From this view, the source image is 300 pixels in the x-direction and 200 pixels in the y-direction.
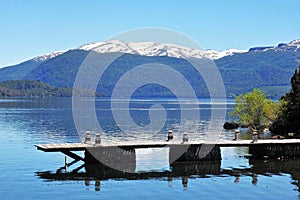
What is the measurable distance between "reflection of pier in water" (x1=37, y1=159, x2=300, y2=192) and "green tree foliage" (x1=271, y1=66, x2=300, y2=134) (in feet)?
110

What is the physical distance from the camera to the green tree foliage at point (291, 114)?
3431 inches

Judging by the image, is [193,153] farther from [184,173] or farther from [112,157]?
[112,157]

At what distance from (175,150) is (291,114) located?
131 feet

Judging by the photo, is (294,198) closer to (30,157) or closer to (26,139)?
(30,157)

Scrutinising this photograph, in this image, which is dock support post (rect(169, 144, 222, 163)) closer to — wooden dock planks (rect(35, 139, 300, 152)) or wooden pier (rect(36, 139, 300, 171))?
wooden pier (rect(36, 139, 300, 171))

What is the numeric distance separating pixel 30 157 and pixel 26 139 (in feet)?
75.5

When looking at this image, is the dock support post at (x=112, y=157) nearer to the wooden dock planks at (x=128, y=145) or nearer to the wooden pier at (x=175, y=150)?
the wooden pier at (x=175, y=150)

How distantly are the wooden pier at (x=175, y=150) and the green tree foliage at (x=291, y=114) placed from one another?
87.9 ft

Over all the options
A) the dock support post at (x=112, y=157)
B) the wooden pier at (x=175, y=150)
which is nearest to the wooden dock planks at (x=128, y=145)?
the wooden pier at (x=175, y=150)

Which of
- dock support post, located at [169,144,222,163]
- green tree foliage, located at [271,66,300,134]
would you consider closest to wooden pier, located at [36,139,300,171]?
dock support post, located at [169,144,222,163]

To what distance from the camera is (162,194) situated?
39562 mm

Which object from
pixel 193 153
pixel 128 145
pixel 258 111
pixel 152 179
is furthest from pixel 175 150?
pixel 258 111

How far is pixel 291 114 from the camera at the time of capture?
291 feet

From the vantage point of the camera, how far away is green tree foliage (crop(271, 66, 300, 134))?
87.2 metres
